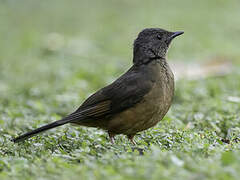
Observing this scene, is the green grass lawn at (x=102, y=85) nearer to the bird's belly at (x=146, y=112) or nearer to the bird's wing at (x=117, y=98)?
the bird's belly at (x=146, y=112)

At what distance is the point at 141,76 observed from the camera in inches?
222

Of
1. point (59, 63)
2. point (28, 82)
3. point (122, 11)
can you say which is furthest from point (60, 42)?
point (122, 11)

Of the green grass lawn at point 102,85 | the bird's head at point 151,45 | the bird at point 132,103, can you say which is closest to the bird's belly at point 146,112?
the bird at point 132,103

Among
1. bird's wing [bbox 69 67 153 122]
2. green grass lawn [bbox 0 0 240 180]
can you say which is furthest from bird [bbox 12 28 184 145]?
green grass lawn [bbox 0 0 240 180]

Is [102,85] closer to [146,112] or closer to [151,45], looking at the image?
[151,45]

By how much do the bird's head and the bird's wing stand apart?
372mm

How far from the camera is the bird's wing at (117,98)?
17.9 feet

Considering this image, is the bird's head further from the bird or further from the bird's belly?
the bird's belly

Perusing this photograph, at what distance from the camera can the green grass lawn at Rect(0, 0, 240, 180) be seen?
403 cm

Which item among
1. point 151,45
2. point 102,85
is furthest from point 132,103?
point 102,85

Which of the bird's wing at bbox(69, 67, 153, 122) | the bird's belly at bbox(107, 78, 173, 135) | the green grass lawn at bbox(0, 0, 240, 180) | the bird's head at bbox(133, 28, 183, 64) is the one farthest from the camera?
the bird's head at bbox(133, 28, 183, 64)

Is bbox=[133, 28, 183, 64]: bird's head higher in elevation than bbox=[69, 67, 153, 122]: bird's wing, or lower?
higher

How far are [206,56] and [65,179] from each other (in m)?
9.16

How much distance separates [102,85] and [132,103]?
15.8 feet
